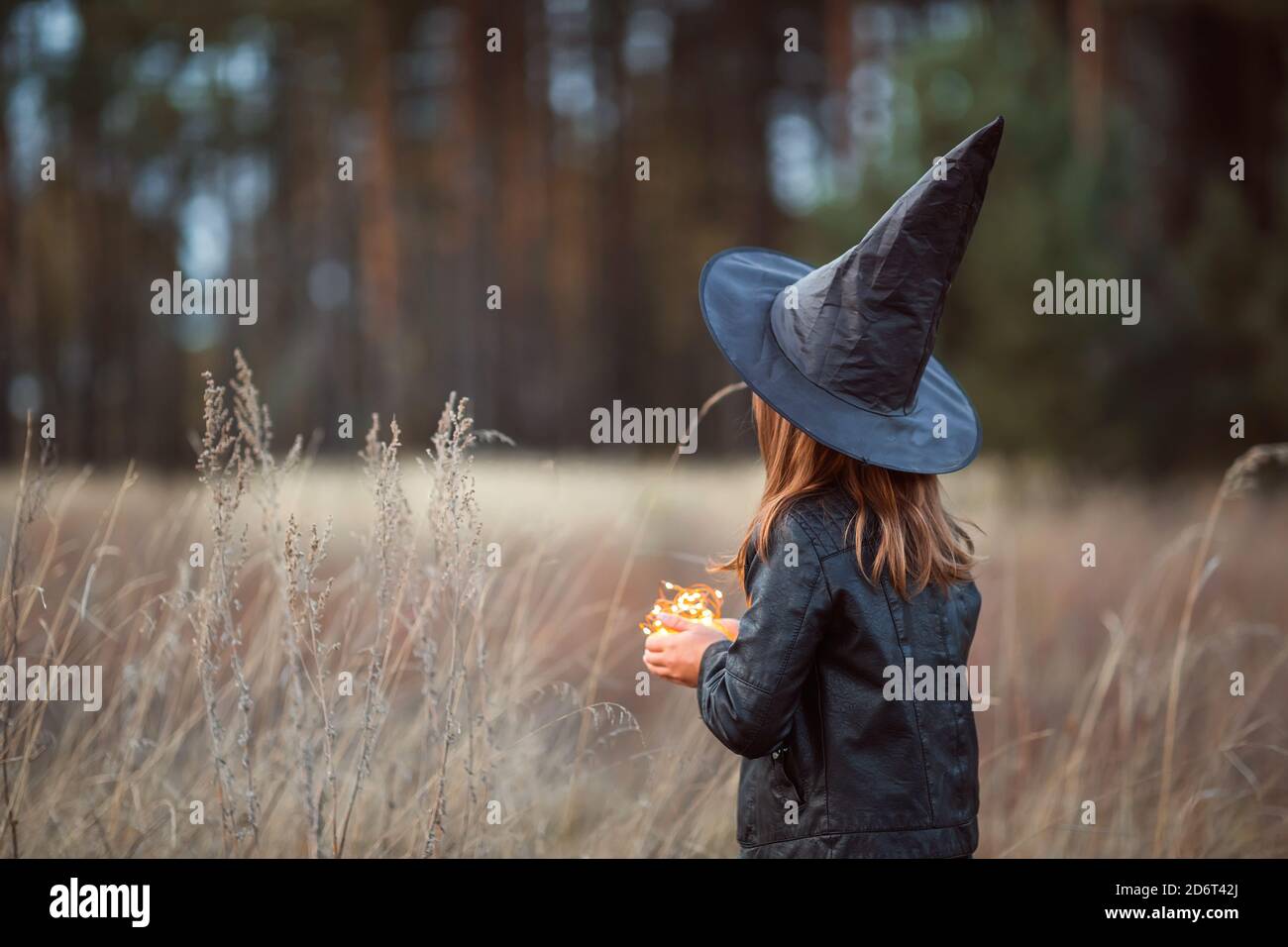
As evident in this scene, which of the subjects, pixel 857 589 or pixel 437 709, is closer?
pixel 857 589

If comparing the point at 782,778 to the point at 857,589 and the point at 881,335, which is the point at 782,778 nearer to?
the point at 857,589

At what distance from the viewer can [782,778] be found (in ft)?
5.41

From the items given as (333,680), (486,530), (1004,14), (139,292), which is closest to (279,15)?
(139,292)

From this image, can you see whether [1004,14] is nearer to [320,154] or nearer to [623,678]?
[623,678]

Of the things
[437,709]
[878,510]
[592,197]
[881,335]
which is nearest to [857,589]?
[878,510]

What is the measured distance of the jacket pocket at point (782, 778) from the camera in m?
1.64

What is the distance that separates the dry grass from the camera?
6.94ft

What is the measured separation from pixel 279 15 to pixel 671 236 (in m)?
7.14

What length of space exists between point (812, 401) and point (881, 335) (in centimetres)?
16

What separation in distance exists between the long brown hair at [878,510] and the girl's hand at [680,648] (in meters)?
0.12

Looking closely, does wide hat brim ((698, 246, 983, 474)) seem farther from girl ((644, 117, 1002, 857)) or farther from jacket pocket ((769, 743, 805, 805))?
jacket pocket ((769, 743, 805, 805))

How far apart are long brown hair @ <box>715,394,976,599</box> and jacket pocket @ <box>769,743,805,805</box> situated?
29 cm

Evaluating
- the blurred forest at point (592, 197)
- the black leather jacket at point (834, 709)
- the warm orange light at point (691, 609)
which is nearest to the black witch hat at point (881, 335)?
the black leather jacket at point (834, 709)

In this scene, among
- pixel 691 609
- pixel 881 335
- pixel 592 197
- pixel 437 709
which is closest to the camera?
pixel 881 335
